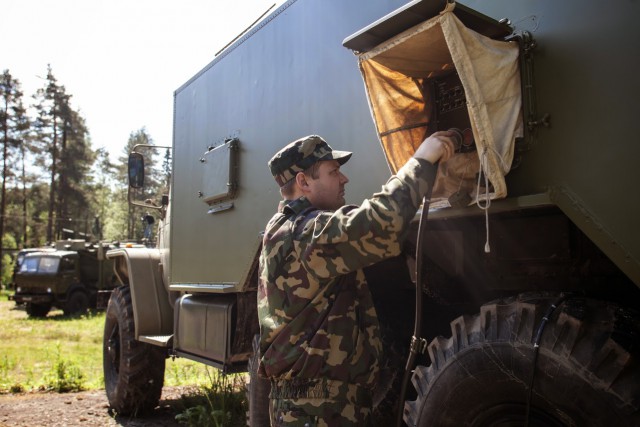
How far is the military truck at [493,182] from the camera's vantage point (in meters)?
1.85

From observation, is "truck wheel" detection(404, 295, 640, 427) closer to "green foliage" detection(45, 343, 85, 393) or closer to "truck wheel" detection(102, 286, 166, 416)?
"truck wheel" detection(102, 286, 166, 416)

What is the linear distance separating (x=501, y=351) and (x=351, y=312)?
56 centimetres

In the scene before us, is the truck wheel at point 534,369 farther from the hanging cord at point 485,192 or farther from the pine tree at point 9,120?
the pine tree at point 9,120

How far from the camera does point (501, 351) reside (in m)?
2.05

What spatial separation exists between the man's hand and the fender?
400cm

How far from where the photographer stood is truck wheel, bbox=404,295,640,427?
179 cm

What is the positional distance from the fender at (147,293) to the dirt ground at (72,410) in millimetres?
975

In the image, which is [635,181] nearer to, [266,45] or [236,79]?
[266,45]

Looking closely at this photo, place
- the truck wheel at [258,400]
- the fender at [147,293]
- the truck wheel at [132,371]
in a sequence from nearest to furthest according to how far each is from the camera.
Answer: the truck wheel at [258,400], the fender at [147,293], the truck wheel at [132,371]

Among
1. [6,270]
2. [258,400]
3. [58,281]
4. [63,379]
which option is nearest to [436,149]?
[258,400]

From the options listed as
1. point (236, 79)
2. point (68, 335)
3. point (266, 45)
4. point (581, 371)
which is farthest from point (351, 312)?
point (68, 335)

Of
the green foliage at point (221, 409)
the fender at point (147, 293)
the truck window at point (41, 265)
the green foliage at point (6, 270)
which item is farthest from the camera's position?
the green foliage at point (6, 270)

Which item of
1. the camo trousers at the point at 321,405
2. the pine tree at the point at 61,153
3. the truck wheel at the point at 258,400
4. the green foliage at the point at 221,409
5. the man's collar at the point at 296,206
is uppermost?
the pine tree at the point at 61,153

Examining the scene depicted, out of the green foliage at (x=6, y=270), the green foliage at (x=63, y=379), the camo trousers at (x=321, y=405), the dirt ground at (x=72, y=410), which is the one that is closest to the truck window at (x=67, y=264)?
the green foliage at (x=63, y=379)
